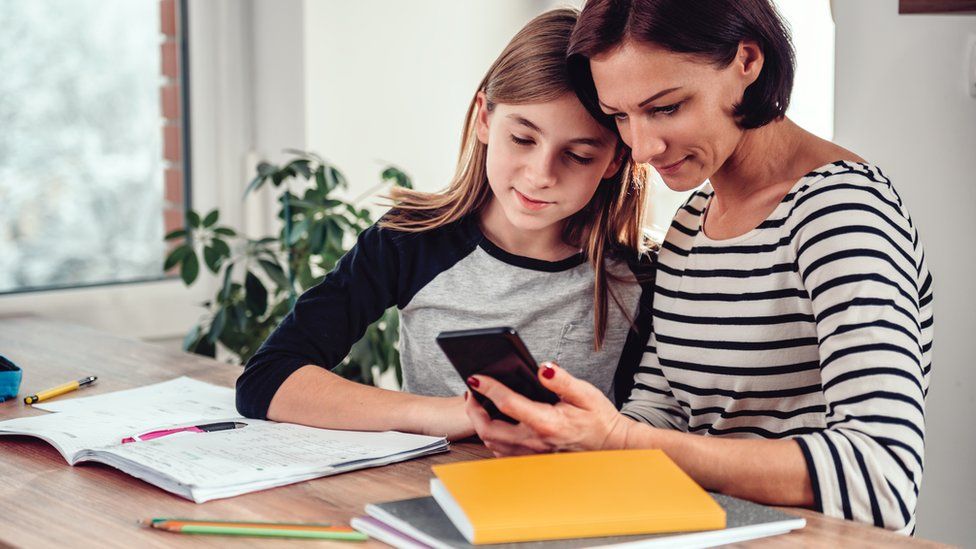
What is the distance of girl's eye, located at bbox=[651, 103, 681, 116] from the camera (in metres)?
1.08

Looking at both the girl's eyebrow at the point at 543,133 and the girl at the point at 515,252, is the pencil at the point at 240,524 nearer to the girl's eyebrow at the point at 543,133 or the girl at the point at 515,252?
the girl at the point at 515,252

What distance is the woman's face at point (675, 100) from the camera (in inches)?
41.5

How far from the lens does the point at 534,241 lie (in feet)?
4.70

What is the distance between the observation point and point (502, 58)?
134 centimetres

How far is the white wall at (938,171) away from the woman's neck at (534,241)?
0.74 m

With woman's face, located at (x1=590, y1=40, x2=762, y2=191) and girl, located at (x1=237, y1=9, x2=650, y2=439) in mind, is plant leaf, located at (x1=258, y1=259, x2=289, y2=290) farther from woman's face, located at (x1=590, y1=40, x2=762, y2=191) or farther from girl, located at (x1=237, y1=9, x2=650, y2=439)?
woman's face, located at (x1=590, y1=40, x2=762, y2=191)

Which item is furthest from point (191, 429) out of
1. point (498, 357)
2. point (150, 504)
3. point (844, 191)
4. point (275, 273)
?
point (275, 273)

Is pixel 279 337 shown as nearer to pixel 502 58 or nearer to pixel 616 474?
pixel 502 58

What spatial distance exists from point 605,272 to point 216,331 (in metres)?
0.93

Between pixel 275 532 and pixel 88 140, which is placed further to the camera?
pixel 88 140

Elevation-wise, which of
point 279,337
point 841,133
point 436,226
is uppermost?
point 841,133

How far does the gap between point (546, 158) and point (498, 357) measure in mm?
422

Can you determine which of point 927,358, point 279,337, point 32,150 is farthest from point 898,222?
point 32,150

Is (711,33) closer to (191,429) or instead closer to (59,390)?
(191,429)
